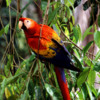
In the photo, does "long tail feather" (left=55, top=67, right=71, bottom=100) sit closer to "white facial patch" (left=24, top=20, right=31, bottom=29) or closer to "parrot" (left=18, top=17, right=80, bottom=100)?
"parrot" (left=18, top=17, right=80, bottom=100)

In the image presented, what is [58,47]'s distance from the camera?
831 mm

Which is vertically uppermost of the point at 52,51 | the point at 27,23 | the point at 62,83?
the point at 27,23

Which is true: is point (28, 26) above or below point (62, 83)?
above

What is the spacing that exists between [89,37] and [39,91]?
1.07m

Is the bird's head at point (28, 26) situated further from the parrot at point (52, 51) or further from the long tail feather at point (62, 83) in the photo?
the long tail feather at point (62, 83)

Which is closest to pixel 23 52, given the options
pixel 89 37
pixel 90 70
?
pixel 89 37

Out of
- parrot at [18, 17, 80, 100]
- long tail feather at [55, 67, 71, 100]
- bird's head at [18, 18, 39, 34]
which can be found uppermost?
bird's head at [18, 18, 39, 34]

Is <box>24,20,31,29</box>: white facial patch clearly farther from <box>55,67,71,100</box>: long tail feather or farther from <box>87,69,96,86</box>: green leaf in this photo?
<box>87,69,96,86</box>: green leaf

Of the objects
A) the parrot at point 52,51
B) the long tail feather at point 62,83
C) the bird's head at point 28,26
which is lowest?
the long tail feather at point 62,83

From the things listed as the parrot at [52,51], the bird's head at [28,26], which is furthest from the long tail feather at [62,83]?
the bird's head at [28,26]

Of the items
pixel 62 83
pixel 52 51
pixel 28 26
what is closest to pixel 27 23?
pixel 28 26

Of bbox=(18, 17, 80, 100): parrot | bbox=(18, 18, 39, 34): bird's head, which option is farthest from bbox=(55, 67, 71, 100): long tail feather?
bbox=(18, 18, 39, 34): bird's head

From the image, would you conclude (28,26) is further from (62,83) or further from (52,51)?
(62,83)

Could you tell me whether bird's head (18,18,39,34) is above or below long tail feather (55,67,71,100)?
above
